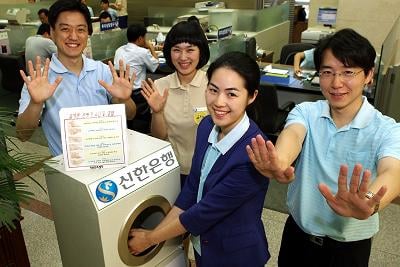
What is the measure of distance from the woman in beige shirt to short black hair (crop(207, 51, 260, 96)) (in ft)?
1.59

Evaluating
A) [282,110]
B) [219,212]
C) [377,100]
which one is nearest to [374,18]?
[377,100]

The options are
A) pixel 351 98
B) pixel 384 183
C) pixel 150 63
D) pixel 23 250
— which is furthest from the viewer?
pixel 150 63

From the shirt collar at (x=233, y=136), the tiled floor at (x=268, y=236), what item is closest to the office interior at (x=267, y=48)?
the tiled floor at (x=268, y=236)

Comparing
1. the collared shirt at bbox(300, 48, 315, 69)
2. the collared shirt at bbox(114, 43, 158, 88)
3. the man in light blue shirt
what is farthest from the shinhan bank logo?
the collared shirt at bbox(300, 48, 315, 69)

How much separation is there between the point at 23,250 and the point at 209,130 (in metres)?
1.21

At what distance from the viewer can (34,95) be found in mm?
1555

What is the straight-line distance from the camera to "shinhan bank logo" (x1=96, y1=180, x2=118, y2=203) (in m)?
1.30

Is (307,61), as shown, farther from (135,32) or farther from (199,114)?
(199,114)

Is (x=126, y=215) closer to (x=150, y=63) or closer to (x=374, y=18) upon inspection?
(x=150, y=63)

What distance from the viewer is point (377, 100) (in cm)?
340

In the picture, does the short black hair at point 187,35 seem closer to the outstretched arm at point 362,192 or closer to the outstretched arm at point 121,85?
the outstretched arm at point 121,85

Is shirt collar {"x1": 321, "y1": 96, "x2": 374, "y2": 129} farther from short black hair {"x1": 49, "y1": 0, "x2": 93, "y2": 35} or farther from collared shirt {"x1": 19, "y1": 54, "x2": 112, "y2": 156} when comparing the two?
short black hair {"x1": 49, "y1": 0, "x2": 93, "y2": 35}

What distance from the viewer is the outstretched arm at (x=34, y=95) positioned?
5.12 feet

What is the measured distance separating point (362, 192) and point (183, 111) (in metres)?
1.04
